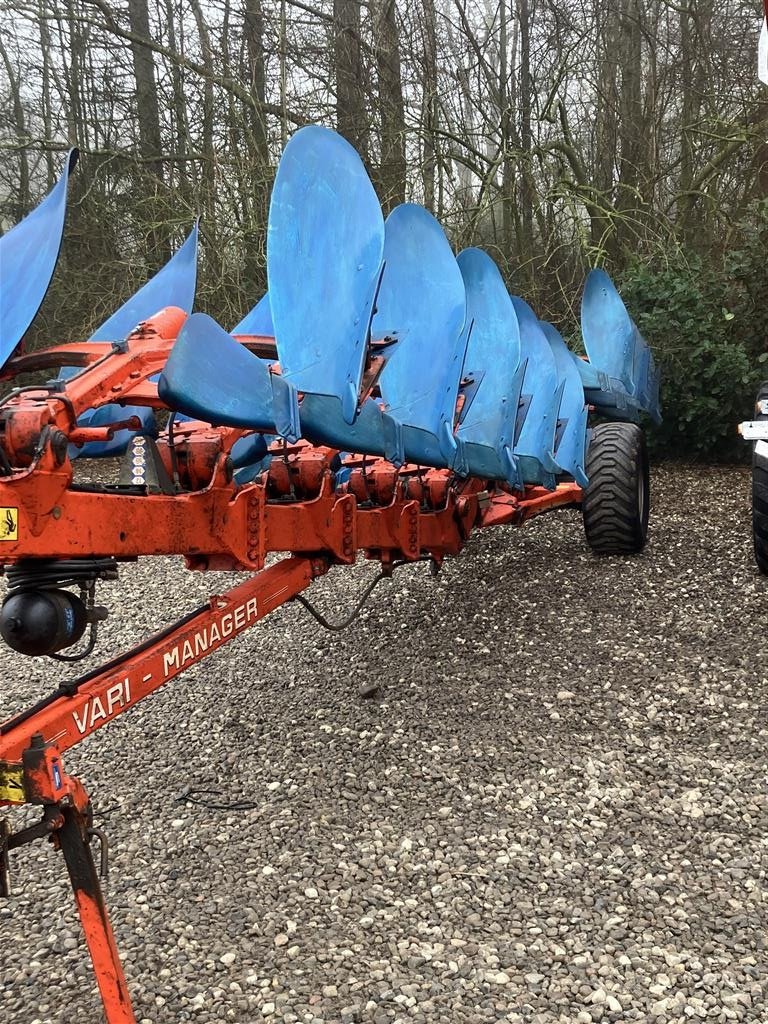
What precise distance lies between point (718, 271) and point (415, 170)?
3689 mm

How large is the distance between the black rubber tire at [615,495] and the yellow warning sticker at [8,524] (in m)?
4.09

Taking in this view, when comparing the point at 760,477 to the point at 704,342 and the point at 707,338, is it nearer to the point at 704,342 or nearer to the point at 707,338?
the point at 704,342

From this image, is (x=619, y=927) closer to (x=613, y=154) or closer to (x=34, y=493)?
(x=34, y=493)

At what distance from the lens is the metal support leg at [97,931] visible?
1884mm

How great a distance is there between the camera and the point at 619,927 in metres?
2.34

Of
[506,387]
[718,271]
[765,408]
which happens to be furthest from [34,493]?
[718,271]

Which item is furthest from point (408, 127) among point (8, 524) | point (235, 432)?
point (8, 524)

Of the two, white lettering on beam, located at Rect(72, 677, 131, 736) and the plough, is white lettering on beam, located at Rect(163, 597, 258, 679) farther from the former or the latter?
white lettering on beam, located at Rect(72, 677, 131, 736)

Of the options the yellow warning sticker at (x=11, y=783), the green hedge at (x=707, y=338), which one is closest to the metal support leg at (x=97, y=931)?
the yellow warning sticker at (x=11, y=783)

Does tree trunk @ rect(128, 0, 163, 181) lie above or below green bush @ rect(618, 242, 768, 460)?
above

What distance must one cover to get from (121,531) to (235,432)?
0.63m

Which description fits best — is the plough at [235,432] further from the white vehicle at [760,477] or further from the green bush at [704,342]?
the green bush at [704,342]

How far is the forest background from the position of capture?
10398 mm

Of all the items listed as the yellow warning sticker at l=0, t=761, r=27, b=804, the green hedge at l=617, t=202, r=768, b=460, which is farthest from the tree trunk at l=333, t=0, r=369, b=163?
the yellow warning sticker at l=0, t=761, r=27, b=804
